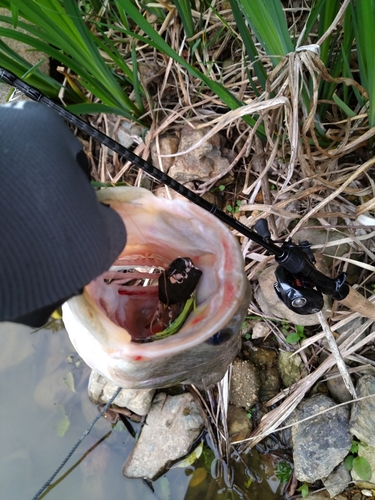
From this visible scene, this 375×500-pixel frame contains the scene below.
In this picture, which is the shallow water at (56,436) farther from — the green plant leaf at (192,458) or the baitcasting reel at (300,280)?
the baitcasting reel at (300,280)

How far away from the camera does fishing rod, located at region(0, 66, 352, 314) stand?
1.20 m

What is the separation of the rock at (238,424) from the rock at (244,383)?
65 mm

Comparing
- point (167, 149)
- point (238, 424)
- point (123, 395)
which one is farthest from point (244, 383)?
point (167, 149)

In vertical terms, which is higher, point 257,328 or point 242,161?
point 242,161

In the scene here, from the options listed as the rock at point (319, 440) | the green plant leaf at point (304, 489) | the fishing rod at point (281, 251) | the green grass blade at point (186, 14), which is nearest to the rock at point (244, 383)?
the rock at point (319, 440)

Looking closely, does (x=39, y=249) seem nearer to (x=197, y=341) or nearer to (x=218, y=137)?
(x=197, y=341)

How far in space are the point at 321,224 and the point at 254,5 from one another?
1.13m

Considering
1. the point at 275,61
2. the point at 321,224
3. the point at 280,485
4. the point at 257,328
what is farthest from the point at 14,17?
the point at 280,485

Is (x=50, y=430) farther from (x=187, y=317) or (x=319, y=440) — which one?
(x=187, y=317)

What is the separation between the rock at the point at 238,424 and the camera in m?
2.32

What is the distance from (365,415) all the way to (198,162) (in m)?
1.55

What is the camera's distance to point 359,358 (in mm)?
2098

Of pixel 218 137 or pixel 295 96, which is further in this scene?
pixel 218 137

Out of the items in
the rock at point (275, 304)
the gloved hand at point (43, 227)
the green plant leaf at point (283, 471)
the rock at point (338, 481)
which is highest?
the gloved hand at point (43, 227)
